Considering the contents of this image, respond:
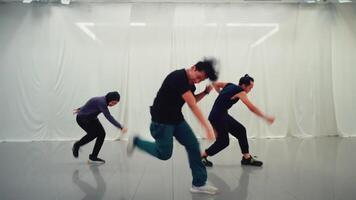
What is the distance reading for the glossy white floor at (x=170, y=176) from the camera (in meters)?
2.76

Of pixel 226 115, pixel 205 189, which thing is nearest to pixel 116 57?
pixel 226 115

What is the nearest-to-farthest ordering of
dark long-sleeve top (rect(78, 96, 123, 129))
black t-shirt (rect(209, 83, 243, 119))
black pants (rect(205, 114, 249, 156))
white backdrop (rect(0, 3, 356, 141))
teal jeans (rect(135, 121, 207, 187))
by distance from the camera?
1. teal jeans (rect(135, 121, 207, 187))
2. black t-shirt (rect(209, 83, 243, 119))
3. black pants (rect(205, 114, 249, 156))
4. dark long-sleeve top (rect(78, 96, 123, 129))
5. white backdrop (rect(0, 3, 356, 141))

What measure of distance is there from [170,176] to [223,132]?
858mm

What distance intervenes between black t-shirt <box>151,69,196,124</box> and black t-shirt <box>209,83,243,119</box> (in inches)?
43.6

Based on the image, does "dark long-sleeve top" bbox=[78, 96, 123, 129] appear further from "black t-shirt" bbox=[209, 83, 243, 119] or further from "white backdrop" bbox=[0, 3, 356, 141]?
"white backdrop" bbox=[0, 3, 356, 141]

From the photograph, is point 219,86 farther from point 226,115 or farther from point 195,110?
point 195,110

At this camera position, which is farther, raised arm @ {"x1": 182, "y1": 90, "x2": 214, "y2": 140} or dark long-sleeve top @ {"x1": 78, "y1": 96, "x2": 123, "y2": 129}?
dark long-sleeve top @ {"x1": 78, "y1": 96, "x2": 123, "y2": 129}

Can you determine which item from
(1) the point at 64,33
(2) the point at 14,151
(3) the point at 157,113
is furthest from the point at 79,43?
(3) the point at 157,113

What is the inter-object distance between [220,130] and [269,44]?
3845 millimetres

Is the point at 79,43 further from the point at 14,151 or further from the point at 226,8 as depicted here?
the point at 226,8

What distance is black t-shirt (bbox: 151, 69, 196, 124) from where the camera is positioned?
8.16 feet

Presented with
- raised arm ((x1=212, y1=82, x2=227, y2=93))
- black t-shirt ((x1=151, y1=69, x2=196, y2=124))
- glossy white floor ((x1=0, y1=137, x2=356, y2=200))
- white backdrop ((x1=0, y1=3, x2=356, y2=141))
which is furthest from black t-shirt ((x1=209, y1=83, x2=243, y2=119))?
white backdrop ((x1=0, y1=3, x2=356, y2=141))

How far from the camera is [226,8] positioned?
23.0 feet

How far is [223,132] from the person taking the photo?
390cm
